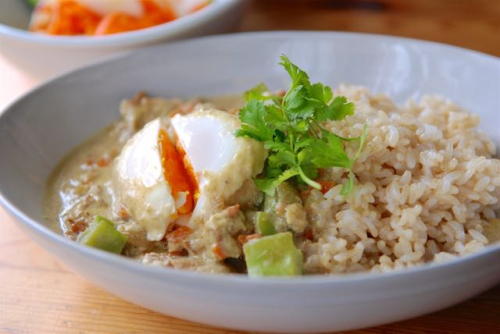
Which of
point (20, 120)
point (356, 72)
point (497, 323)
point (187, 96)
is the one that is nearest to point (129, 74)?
point (187, 96)

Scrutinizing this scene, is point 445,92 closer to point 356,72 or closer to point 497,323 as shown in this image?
point 356,72

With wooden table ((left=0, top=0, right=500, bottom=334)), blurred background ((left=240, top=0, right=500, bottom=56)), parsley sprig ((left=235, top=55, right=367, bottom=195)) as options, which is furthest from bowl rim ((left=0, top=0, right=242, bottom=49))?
parsley sprig ((left=235, top=55, right=367, bottom=195))

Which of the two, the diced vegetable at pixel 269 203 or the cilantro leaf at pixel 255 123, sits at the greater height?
the cilantro leaf at pixel 255 123

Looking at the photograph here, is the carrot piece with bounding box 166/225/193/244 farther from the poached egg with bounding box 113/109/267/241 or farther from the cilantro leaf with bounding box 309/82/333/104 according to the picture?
the cilantro leaf with bounding box 309/82/333/104

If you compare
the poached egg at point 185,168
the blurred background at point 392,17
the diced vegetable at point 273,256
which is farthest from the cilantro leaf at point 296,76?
the blurred background at point 392,17

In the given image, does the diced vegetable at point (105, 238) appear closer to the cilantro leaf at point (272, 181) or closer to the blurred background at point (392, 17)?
the cilantro leaf at point (272, 181)

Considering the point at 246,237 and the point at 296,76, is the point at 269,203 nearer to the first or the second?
the point at 246,237
